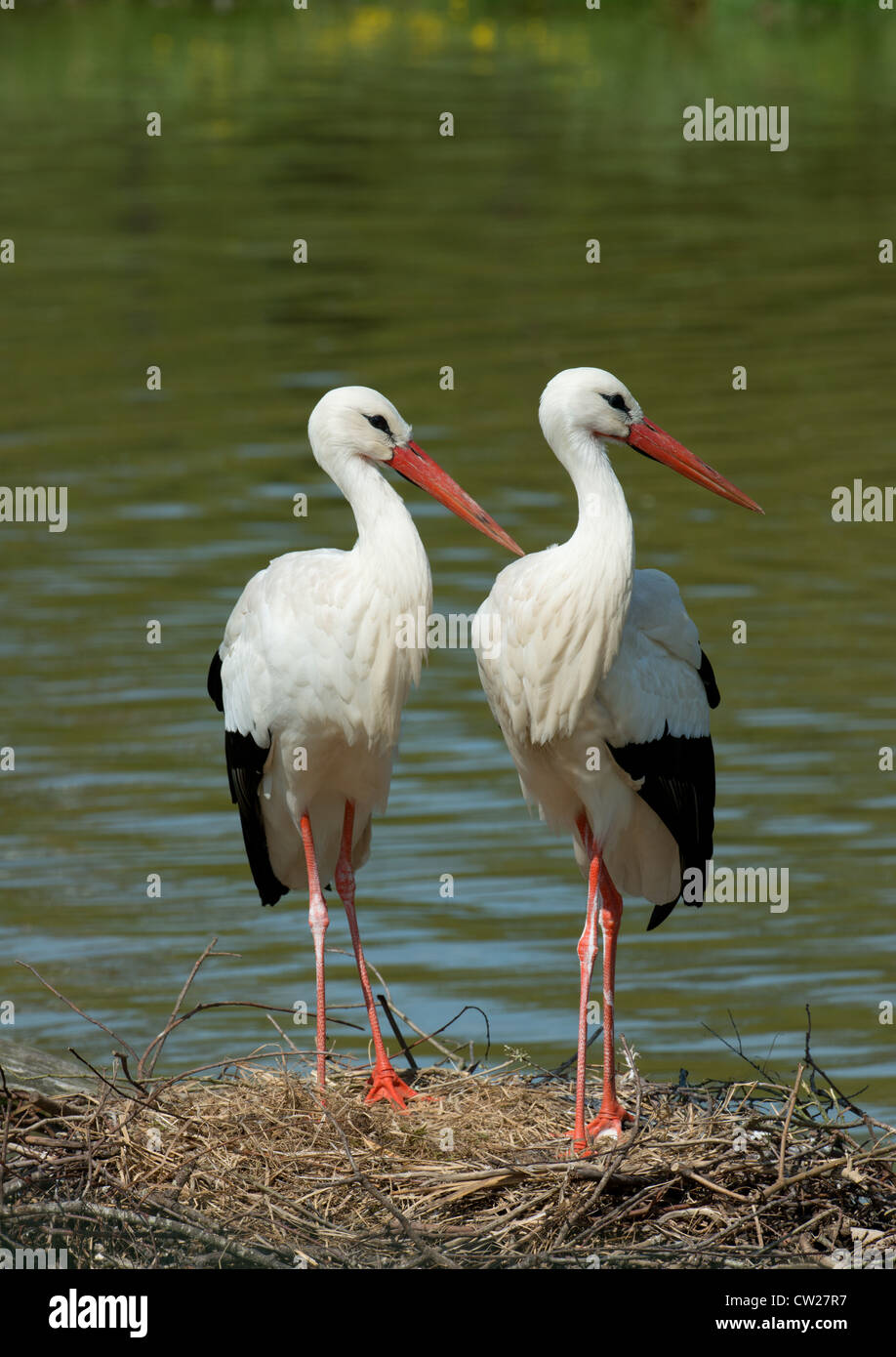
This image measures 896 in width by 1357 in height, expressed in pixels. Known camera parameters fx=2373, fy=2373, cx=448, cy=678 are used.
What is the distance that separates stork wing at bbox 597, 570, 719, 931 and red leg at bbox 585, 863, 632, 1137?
29cm

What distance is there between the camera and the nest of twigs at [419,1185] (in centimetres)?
614

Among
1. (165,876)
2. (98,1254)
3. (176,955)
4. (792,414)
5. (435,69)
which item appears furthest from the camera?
(435,69)

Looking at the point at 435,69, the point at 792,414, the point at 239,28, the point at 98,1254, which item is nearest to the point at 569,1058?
the point at 98,1254

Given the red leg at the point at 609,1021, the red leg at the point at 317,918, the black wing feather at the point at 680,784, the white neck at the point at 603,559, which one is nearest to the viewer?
the white neck at the point at 603,559

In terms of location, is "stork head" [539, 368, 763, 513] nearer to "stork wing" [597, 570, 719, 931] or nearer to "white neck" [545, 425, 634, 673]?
"white neck" [545, 425, 634, 673]

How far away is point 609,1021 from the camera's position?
Result: 7.30 metres

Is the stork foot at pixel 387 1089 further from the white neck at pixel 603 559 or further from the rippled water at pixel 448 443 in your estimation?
the rippled water at pixel 448 443

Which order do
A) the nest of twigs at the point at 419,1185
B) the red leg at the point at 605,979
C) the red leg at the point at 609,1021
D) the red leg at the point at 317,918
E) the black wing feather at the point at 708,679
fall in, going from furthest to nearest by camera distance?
the red leg at the point at 317,918
the black wing feather at the point at 708,679
the red leg at the point at 609,1021
the red leg at the point at 605,979
the nest of twigs at the point at 419,1185

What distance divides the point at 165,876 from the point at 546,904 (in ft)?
5.75

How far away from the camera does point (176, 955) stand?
32.4ft

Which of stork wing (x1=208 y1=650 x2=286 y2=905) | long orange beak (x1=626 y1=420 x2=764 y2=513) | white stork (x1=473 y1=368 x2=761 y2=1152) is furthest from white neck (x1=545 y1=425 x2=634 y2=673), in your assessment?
stork wing (x1=208 y1=650 x2=286 y2=905)

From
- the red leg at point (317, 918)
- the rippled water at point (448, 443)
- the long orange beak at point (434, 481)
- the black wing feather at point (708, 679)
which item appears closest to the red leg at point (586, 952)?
the black wing feather at point (708, 679)

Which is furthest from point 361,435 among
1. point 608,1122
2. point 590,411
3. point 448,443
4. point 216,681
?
point 448,443
